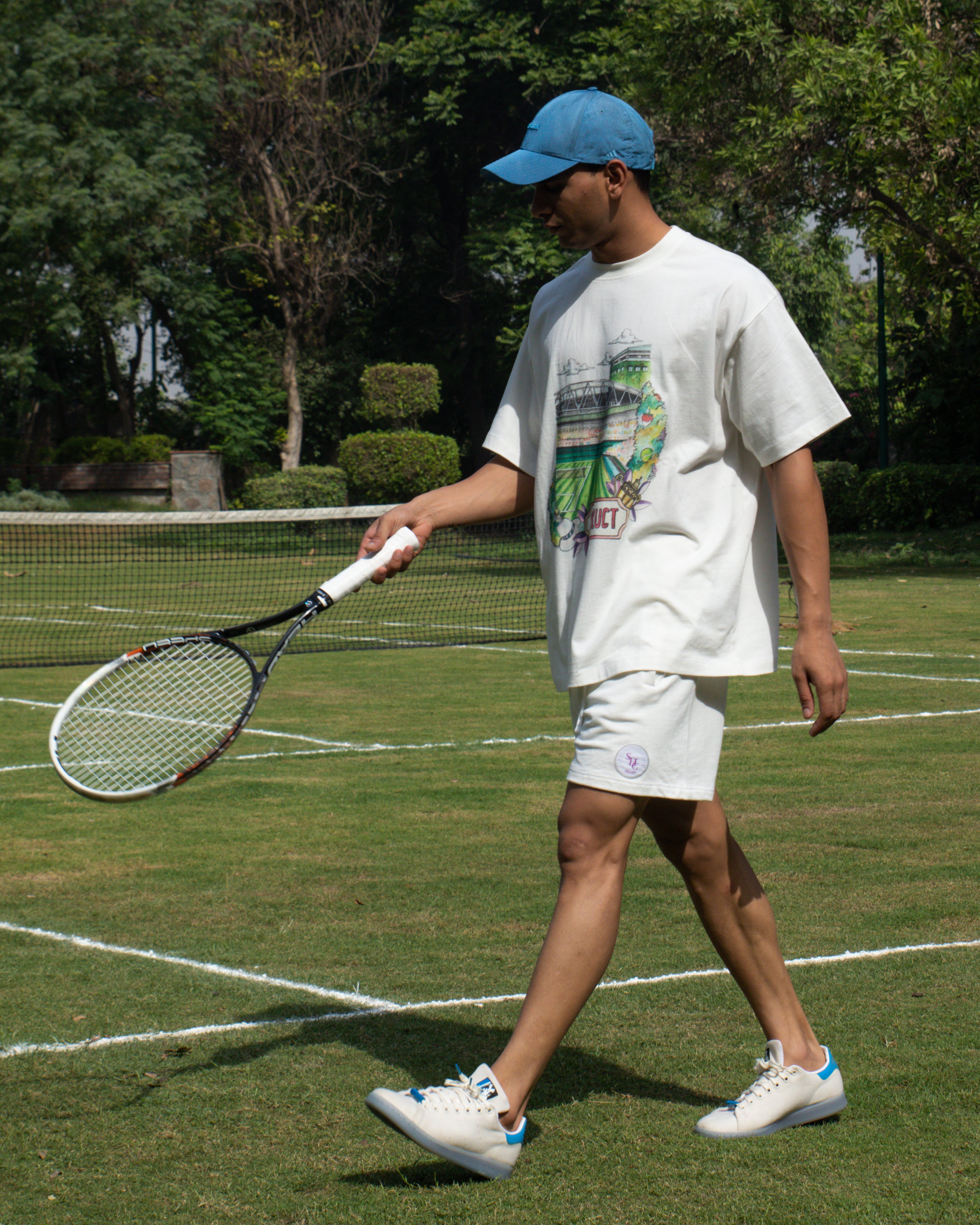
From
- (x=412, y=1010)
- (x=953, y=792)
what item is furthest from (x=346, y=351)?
(x=412, y=1010)

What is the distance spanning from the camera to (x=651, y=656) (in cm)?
329

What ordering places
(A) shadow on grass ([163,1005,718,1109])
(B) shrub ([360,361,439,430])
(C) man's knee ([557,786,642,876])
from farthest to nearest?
(B) shrub ([360,361,439,430]), (A) shadow on grass ([163,1005,718,1109]), (C) man's knee ([557,786,642,876])

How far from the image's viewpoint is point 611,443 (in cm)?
340

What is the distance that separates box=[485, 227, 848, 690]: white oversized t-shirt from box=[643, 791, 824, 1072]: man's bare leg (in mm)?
352

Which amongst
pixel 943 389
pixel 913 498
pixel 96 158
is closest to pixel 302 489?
pixel 96 158

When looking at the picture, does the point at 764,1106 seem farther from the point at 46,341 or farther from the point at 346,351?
the point at 346,351

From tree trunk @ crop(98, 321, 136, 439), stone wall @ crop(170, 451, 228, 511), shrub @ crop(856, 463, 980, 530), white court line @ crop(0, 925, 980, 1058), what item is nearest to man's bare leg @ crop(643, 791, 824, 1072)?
white court line @ crop(0, 925, 980, 1058)

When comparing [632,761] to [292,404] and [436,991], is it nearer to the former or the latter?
[436,991]

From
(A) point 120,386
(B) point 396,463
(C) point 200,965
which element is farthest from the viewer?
(A) point 120,386

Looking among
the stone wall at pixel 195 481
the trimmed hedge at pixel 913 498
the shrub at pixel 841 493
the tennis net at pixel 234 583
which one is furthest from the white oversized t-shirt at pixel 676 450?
the stone wall at pixel 195 481

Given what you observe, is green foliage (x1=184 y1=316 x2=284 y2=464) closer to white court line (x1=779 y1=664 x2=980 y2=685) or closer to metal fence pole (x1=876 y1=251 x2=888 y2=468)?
metal fence pole (x1=876 y1=251 x2=888 y2=468)

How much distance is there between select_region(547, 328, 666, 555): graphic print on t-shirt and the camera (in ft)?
11.0

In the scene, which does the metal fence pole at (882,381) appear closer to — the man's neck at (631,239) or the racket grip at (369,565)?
the racket grip at (369,565)

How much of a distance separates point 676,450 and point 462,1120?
1440 mm
